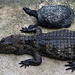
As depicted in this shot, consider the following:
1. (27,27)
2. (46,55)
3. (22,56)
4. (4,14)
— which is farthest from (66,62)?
(4,14)

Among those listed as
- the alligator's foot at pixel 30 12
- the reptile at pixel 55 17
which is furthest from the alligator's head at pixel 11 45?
the alligator's foot at pixel 30 12

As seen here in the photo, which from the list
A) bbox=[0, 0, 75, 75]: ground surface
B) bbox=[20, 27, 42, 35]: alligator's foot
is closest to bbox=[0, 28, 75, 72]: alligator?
bbox=[0, 0, 75, 75]: ground surface

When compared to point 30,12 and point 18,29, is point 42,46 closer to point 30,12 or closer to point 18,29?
point 18,29

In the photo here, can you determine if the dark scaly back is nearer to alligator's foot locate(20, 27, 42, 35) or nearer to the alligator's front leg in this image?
the alligator's front leg

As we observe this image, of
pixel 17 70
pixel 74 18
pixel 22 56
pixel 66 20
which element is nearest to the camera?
pixel 17 70

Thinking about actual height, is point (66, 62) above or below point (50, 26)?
below

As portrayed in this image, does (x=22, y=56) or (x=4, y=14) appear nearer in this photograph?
(x=22, y=56)

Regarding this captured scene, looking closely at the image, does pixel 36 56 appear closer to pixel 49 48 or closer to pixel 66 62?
pixel 49 48

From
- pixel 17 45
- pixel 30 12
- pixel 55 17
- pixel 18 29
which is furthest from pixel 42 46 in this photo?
pixel 30 12
